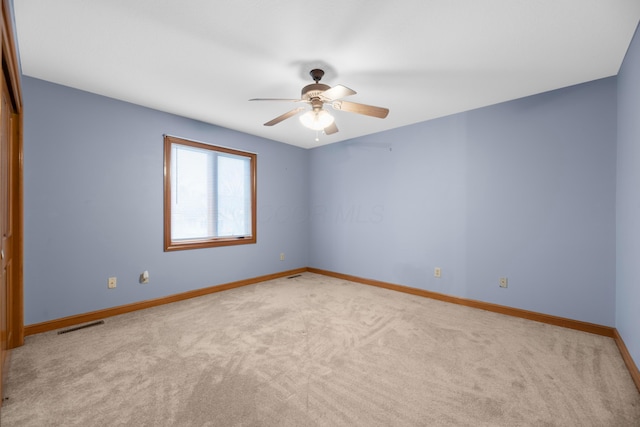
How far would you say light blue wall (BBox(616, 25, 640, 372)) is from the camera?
78.5 inches

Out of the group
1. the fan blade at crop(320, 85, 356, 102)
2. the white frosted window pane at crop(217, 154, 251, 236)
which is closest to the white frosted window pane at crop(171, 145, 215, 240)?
the white frosted window pane at crop(217, 154, 251, 236)

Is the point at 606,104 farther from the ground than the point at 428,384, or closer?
farther from the ground

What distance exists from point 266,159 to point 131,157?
1970 millimetres

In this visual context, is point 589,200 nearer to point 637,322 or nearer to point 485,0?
point 637,322

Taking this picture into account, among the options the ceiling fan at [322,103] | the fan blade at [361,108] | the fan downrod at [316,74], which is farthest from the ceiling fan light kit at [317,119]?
the fan downrod at [316,74]

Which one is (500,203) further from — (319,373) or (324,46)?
(319,373)

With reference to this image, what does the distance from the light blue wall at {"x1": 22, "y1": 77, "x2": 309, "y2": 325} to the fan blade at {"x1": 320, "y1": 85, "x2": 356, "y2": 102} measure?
2.29 metres

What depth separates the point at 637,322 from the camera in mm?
1947

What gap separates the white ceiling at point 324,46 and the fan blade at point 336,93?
0.28m

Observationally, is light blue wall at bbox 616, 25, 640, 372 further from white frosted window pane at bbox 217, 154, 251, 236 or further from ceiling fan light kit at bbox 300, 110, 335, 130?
white frosted window pane at bbox 217, 154, 251, 236

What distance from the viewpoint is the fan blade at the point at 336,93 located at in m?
2.15

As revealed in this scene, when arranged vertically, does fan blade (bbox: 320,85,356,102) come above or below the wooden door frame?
above

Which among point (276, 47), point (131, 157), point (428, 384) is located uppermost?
point (276, 47)

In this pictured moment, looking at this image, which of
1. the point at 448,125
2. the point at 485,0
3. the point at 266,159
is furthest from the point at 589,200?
the point at 266,159
